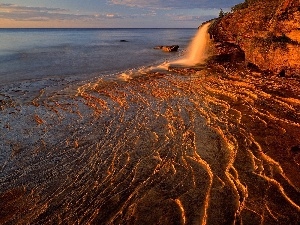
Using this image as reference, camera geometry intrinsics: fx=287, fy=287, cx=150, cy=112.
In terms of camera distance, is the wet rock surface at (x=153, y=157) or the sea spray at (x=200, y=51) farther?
the sea spray at (x=200, y=51)

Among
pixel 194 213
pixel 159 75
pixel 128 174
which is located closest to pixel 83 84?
pixel 159 75

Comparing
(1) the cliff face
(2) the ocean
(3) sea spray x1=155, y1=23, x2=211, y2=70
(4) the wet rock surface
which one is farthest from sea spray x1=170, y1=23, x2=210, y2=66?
(4) the wet rock surface

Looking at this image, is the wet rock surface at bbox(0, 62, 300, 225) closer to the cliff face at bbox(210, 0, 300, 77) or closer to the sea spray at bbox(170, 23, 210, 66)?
the cliff face at bbox(210, 0, 300, 77)

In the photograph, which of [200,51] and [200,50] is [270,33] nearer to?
[200,51]

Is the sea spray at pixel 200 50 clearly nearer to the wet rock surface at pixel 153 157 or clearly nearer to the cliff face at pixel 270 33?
the cliff face at pixel 270 33

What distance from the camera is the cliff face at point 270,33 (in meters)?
17.5

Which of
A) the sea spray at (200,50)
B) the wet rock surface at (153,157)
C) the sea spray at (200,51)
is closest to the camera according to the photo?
the wet rock surface at (153,157)

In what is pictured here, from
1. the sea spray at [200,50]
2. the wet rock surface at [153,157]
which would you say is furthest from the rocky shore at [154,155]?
the sea spray at [200,50]

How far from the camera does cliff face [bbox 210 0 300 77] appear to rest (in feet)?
57.4

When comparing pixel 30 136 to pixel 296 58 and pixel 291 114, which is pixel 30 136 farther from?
pixel 296 58

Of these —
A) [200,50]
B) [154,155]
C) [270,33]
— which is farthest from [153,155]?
[200,50]

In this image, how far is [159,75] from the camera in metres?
21.6

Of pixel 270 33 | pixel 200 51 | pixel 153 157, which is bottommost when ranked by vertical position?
pixel 153 157

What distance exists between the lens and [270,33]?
771 inches
